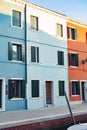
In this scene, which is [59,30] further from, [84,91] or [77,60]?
[84,91]

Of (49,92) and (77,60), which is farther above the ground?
(77,60)

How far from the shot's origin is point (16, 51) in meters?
24.2

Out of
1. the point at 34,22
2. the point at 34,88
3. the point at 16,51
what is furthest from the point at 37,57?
the point at 34,22

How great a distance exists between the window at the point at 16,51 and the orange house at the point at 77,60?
6.83 m

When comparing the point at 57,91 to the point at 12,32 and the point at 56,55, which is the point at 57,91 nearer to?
the point at 56,55

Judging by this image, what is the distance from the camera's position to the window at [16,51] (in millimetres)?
23422

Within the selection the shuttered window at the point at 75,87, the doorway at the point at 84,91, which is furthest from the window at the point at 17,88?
the doorway at the point at 84,91

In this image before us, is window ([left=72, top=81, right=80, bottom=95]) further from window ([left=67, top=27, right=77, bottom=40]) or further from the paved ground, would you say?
the paved ground

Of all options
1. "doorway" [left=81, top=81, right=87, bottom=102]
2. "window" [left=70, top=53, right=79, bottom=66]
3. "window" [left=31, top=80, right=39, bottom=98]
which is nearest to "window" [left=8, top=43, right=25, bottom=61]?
"window" [left=31, top=80, right=39, bottom=98]

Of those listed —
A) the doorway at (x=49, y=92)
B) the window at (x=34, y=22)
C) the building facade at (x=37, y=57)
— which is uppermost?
the window at (x=34, y=22)

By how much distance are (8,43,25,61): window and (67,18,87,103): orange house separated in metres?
6.83

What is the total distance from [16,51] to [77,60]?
8.88m

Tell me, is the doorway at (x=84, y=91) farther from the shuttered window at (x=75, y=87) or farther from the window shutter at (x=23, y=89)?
the window shutter at (x=23, y=89)

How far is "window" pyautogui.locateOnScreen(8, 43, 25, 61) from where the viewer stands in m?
23.4
